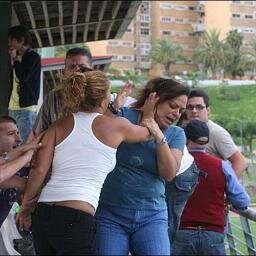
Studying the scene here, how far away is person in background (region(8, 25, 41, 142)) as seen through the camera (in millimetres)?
5574

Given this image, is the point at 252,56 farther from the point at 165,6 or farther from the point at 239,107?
the point at 165,6

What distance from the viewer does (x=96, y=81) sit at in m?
2.83

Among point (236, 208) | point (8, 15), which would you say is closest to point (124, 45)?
point (8, 15)

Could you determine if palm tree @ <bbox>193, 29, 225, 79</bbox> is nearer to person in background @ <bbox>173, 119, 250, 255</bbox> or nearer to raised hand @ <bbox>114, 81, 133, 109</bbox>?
person in background @ <bbox>173, 119, 250, 255</bbox>

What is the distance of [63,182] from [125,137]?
0.36m

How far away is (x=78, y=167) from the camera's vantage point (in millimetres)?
2725

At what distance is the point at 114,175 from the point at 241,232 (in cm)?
219

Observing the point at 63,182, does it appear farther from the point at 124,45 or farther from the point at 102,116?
the point at 124,45

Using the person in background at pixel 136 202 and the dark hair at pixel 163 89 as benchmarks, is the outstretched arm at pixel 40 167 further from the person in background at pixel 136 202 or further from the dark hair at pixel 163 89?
the dark hair at pixel 163 89

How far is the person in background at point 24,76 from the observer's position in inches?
219

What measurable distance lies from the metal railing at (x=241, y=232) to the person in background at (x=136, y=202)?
110cm

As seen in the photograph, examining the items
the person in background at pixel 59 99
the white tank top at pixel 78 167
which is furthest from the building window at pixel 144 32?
the white tank top at pixel 78 167

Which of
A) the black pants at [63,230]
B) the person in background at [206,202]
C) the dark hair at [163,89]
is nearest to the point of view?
the black pants at [63,230]

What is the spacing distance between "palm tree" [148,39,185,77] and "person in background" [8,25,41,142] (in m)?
32.3
